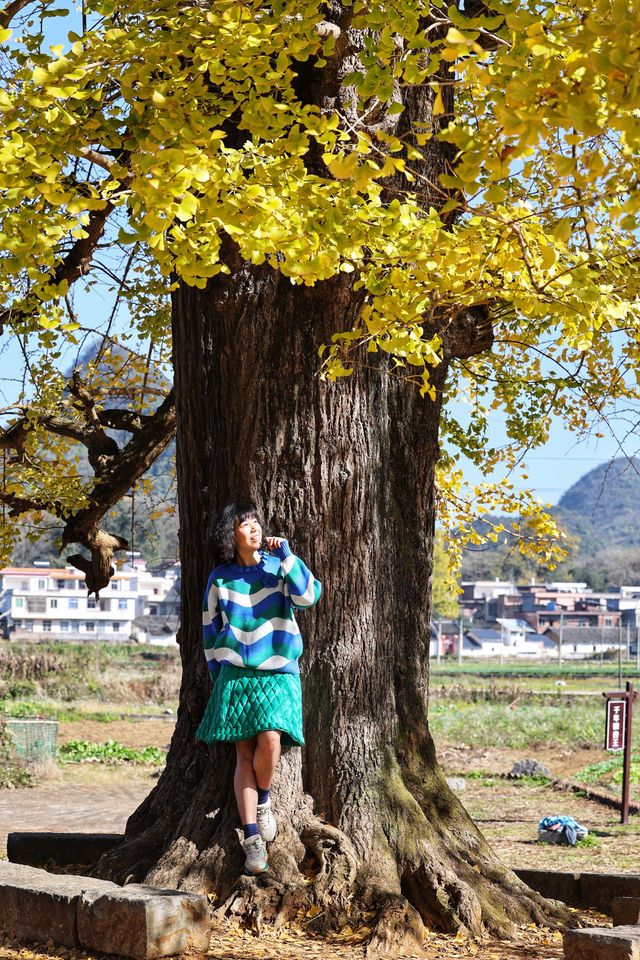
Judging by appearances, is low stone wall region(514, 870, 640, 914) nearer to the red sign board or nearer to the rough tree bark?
the rough tree bark

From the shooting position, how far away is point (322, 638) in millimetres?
4742

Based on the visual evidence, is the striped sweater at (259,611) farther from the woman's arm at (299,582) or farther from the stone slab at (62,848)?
the stone slab at (62,848)

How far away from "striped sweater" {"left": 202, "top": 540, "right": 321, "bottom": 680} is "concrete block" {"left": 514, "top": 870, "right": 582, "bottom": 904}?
2096 millimetres

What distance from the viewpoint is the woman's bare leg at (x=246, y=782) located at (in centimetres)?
435

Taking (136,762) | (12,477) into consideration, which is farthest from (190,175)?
(136,762)

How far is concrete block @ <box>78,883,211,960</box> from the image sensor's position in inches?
148

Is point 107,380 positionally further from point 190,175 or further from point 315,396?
point 190,175

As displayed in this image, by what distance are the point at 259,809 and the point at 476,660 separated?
78729 mm

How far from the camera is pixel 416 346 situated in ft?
13.6

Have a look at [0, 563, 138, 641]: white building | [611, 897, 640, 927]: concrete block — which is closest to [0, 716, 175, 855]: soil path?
[611, 897, 640, 927]: concrete block

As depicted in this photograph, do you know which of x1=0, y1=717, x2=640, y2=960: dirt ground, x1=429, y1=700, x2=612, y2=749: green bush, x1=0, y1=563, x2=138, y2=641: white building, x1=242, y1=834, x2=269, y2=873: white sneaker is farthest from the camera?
x1=0, y1=563, x2=138, y2=641: white building

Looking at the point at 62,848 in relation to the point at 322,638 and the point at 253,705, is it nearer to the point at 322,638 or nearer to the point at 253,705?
the point at 253,705

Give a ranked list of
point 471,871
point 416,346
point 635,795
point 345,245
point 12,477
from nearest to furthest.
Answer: point 345,245 → point 416,346 → point 471,871 → point 12,477 → point 635,795

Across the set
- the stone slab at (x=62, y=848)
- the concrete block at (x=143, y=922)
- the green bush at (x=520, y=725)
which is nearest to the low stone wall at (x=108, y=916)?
the concrete block at (x=143, y=922)
